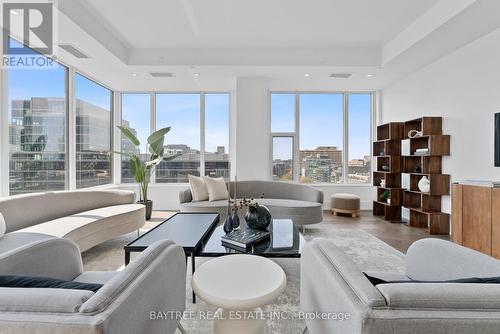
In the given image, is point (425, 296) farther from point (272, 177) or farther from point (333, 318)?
point (272, 177)

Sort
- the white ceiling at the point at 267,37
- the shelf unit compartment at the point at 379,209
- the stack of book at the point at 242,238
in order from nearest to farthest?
1. the stack of book at the point at 242,238
2. the white ceiling at the point at 267,37
3. the shelf unit compartment at the point at 379,209

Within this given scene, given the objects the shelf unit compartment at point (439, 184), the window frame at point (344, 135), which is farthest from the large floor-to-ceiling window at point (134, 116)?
the shelf unit compartment at point (439, 184)

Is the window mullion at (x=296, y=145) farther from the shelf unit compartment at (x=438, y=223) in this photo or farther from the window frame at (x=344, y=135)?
the shelf unit compartment at (x=438, y=223)

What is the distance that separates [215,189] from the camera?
4.25 metres

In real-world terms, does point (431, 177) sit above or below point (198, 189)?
above

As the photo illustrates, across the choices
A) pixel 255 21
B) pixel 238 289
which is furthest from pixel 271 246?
pixel 255 21

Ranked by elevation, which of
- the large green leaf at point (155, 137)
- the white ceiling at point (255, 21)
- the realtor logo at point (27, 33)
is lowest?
the large green leaf at point (155, 137)

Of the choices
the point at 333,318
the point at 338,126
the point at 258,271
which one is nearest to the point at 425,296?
the point at 333,318

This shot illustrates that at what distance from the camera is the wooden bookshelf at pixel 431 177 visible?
3855 mm

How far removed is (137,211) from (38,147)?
1964 millimetres

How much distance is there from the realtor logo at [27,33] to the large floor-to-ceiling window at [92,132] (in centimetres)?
97

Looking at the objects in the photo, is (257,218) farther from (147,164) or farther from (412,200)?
(412,200)

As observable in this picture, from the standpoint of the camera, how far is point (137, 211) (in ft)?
11.1

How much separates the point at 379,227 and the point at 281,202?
1813 mm
